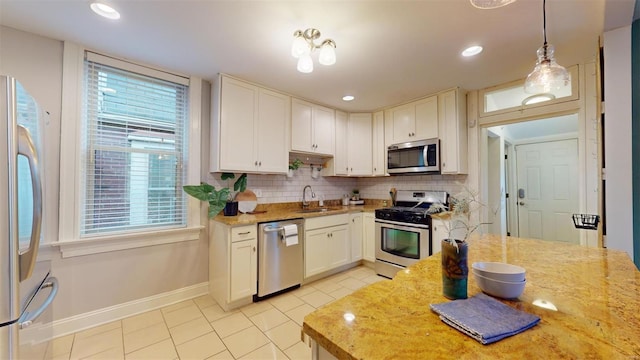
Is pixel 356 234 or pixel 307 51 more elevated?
pixel 307 51

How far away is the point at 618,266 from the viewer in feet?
3.98

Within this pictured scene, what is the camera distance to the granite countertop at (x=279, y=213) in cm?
254

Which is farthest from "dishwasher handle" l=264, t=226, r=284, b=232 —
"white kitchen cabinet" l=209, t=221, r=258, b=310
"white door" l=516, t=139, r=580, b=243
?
"white door" l=516, t=139, r=580, b=243

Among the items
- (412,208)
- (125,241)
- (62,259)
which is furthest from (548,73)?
(62,259)

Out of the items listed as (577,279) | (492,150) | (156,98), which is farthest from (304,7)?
(492,150)

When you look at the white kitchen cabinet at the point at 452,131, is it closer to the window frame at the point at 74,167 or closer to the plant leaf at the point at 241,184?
the plant leaf at the point at 241,184

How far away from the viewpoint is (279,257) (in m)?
2.73

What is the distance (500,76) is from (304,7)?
233 centimetres

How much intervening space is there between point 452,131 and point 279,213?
239 centimetres

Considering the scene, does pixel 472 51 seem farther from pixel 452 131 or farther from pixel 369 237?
pixel 369 237

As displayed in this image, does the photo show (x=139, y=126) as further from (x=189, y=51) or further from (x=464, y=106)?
(x=464, y=106)

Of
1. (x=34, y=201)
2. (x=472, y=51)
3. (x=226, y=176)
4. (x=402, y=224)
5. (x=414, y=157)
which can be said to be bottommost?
(x=402, y=224)

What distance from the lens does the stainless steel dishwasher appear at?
2.62 metres

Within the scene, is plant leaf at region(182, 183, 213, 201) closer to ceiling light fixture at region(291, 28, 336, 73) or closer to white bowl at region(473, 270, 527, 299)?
ceiling light fixture at region(291, 28, 336, 73)
